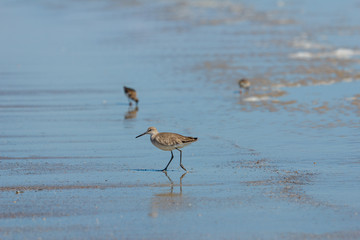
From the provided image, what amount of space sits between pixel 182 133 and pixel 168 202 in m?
4.46

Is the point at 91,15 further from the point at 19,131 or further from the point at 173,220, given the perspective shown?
the point at 173,220

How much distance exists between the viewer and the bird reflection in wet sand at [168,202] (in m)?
7.43

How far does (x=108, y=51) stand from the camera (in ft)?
80.2

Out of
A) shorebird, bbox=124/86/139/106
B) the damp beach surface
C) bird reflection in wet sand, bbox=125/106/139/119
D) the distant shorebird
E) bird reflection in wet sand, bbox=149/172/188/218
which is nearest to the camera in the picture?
the damp beach surface

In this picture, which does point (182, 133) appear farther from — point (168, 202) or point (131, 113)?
point (168, 202)

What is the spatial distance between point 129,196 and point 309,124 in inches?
224

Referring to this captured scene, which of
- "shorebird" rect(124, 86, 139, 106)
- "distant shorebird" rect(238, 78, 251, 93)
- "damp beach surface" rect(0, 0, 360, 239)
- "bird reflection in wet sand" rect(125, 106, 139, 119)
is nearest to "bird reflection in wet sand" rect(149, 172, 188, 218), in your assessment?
"damp beach surface" rect(0, 0, 360, 239)

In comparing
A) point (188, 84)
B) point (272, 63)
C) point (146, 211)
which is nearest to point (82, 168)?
point (146, 211)

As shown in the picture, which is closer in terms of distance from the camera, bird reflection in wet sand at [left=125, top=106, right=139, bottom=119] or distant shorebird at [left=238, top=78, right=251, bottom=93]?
bird reflection in wet sand at [left=125, top=106, right=139, bottom=119]

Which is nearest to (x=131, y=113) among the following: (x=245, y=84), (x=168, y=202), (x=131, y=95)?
(x=131, y=95)

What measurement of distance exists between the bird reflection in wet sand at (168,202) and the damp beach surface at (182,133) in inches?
0.9

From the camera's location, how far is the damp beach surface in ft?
23.2

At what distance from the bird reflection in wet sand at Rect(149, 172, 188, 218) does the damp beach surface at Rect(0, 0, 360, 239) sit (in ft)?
0.08

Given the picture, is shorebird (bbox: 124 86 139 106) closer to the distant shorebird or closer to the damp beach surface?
the damp beach surface
